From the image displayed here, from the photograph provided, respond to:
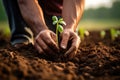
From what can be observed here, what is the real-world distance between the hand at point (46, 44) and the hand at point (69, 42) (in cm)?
9

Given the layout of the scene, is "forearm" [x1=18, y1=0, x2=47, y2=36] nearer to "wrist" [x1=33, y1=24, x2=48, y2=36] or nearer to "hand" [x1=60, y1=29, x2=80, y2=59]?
"wrist" [x1=33, y1=24, x2=48, y2=36]

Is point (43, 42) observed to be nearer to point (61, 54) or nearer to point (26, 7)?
point (61, 54)

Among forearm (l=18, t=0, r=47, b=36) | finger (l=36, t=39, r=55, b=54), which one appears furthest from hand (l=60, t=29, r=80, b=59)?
forearm (l=18, t=0, r=47, b=36)

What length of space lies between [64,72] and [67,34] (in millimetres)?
608

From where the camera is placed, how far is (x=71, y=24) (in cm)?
302

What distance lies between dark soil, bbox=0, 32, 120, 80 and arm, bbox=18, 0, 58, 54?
129 millimetres

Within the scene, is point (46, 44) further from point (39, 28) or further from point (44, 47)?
point (39, 28)

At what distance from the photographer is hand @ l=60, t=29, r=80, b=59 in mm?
2727

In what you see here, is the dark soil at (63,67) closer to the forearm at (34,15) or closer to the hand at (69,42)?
the hand at (69,42)

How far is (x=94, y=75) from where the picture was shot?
7.59ft

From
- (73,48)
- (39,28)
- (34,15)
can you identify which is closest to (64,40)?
(73,48)

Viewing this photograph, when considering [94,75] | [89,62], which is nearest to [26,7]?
[89,62]

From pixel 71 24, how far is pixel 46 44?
0.44 m

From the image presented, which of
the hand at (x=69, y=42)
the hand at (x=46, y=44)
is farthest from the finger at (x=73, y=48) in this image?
the hand at (x=46, y=44)
